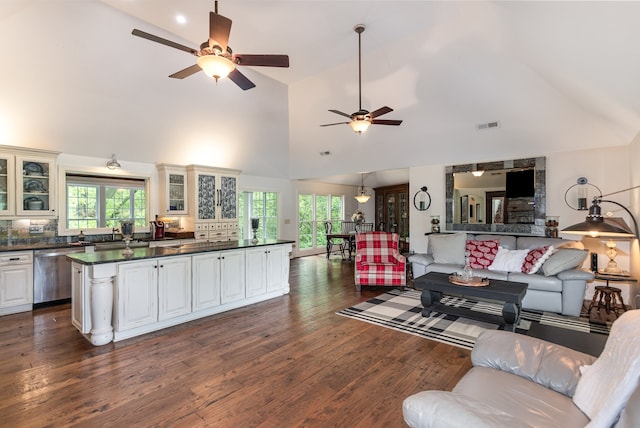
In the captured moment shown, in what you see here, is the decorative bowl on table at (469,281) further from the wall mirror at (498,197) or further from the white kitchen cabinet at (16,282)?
the white kitchen cabinet at (16,282)

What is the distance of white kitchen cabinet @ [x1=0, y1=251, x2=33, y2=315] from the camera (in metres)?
4.12

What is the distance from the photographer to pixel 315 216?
10.1 metres

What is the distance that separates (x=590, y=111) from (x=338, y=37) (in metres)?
3.64

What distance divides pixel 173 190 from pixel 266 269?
2.82 meters

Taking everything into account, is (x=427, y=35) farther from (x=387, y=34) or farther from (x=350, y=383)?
(x=350, y=383)

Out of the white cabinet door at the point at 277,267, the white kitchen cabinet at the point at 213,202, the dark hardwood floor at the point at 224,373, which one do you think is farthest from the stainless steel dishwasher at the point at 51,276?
the white cabinet door at the point at 277,267

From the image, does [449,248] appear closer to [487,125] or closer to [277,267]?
[487,125]

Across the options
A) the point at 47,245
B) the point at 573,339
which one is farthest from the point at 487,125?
the point at 47,245

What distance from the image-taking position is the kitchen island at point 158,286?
3223 mm

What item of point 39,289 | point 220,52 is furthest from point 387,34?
point 39,289

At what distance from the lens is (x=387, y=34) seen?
4.16 meters

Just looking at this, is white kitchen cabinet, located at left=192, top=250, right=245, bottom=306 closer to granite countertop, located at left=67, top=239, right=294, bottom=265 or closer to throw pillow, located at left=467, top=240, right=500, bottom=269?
granite countertop, located at left=67, top=239, right=294, bottom=265

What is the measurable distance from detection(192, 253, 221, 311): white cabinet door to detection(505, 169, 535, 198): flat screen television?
5301 mm

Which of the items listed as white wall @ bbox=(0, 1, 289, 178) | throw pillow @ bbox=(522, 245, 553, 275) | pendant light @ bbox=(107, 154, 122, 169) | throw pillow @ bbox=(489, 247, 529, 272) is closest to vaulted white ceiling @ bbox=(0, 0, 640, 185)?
white wall @ bbox=(0, 1, 289, 178)
